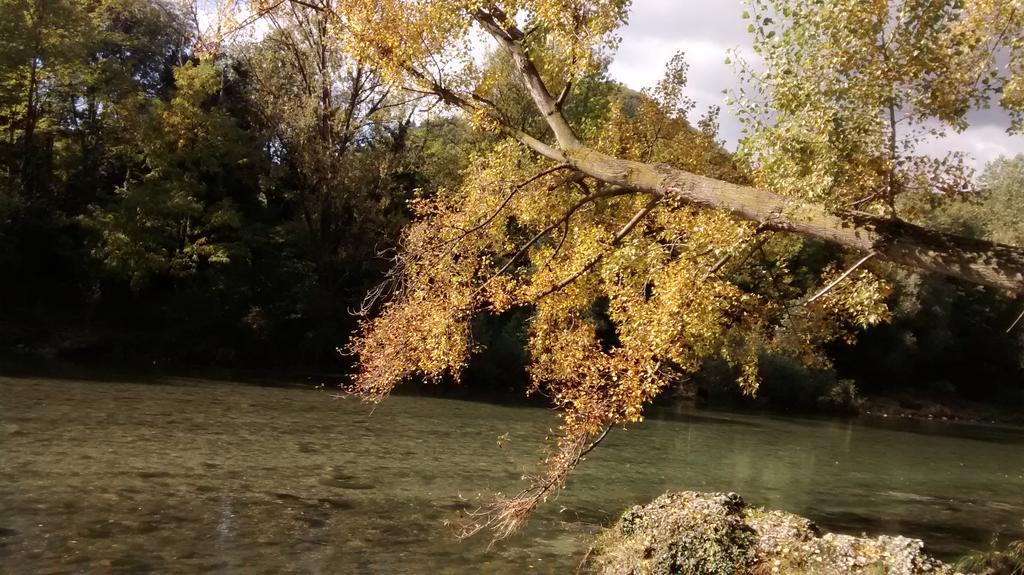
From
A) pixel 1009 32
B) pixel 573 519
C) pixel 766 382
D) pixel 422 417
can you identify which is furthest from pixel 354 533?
pixel 766 382

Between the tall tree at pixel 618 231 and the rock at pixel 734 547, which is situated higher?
the tall tree at pixel 618 231

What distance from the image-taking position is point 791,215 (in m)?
8.40

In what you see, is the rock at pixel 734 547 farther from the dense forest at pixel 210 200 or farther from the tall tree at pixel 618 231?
the dense forest at pixel 210 200

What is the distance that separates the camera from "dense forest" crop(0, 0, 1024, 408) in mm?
33500

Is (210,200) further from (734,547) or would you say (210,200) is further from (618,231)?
(734,547)

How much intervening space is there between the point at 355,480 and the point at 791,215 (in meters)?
9.64

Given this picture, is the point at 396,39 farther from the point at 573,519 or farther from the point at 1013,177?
the point at 1013,177

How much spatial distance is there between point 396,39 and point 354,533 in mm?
7241

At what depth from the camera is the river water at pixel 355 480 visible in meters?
10.0

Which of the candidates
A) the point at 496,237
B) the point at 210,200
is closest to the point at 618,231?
the point at 496,237

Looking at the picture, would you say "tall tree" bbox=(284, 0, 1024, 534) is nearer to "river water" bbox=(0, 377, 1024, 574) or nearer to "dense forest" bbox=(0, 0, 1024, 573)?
"dense forest" bbox=(0, 0, 1024, 573)

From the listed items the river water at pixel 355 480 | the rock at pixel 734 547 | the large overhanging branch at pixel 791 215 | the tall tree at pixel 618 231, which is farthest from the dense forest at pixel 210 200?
the rock at pixel 734 547

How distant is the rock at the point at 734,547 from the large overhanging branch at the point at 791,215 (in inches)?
119

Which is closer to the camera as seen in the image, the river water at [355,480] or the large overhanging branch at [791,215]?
the large overhanging branch at [791,215]
